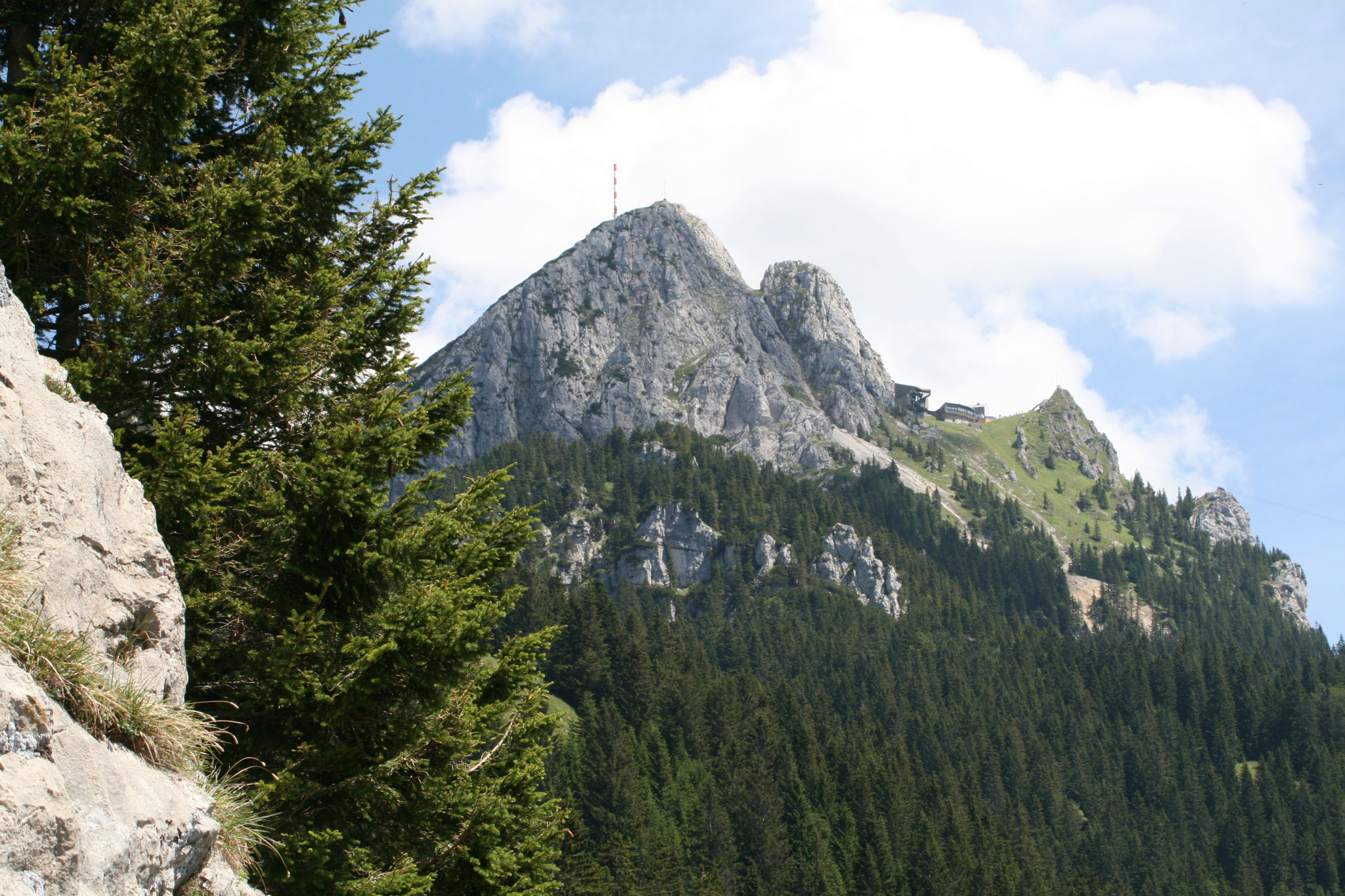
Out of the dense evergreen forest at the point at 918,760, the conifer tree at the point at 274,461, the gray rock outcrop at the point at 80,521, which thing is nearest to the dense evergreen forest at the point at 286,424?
the conifer tree at the point at 274,461

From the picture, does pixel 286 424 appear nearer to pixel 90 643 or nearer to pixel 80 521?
pixel 80 521

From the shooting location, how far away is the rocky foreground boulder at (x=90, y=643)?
6.59 meters

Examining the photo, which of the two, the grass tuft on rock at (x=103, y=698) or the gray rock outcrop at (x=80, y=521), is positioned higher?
the gray rock outcrop at (x=80, y=521)

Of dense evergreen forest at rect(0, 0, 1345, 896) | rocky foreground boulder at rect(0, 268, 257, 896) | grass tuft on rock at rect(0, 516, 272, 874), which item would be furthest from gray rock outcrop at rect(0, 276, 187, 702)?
dense evergreen forest at rect(0, 0, 1345, 896)

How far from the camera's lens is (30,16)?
12.5 metres

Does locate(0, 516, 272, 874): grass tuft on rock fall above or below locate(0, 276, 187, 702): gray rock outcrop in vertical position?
below

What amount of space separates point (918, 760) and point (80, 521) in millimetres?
132684

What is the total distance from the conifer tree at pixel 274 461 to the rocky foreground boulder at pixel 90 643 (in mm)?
1709

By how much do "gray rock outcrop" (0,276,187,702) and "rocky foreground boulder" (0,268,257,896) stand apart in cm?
1

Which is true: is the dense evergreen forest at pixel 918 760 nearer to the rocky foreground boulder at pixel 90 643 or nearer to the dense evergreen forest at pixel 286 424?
the dense evergreen forest at pixel 286 424

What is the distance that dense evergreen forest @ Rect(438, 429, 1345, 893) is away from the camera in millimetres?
92562

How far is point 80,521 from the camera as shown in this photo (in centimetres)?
878

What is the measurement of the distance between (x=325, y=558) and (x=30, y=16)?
26.2 ft

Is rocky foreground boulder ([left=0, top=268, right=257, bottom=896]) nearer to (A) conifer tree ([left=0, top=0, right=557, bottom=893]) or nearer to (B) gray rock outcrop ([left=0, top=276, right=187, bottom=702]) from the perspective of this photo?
(B) gray rock outcrop ([left=0, top=276, right=187, bottom=702])
